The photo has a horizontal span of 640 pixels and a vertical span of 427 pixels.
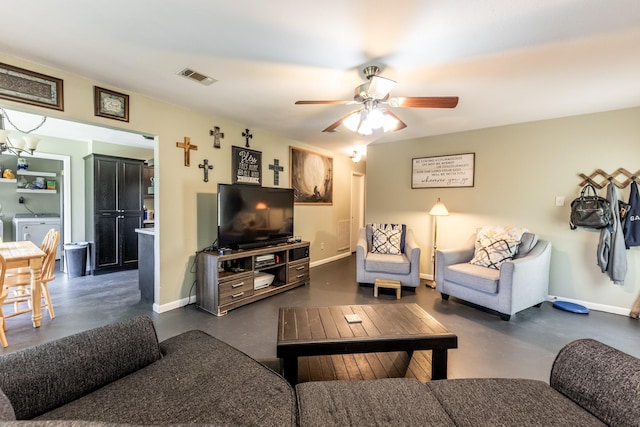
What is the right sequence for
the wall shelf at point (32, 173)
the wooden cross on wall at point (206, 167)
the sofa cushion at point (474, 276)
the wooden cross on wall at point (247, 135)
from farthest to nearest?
the wall shelf at point (32, 173), the wooden cross on wall at point (247, 135), the wooden cross on wall at point (206, 167), the sofa cushion at point (474, 276)

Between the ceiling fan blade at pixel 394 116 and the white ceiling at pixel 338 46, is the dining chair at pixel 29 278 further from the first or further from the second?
the ceiling fan blade at pixel 394 116

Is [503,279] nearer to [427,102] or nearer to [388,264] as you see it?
[388,264]

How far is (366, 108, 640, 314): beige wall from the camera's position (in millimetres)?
2938

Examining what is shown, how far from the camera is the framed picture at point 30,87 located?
6.43 feet

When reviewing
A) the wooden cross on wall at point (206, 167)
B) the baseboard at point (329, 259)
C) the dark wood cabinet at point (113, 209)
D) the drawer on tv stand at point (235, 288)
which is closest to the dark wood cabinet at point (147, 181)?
the dark wood cabinet at point (113, 209)

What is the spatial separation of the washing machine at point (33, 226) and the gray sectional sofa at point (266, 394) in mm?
5207

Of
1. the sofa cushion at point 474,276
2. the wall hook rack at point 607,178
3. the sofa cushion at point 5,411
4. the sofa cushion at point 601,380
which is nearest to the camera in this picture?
the sofa cushion at point 5,411

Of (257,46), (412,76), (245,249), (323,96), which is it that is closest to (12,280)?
(245,249)

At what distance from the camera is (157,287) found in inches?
114

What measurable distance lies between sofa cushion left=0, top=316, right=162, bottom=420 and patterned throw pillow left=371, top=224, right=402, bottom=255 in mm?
3044

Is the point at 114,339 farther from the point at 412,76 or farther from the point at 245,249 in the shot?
the point at 412,76

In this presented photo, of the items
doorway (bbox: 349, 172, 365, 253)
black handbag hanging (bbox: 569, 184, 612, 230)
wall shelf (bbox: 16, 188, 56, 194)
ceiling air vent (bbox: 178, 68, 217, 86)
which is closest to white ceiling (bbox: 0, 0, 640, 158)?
ceiling air vent (bbox: 178, 68, 217, 86)

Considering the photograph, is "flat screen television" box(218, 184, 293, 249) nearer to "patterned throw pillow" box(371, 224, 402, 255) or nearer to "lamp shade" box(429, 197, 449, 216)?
"patterned throw pillow" box(371, 224, 402, 255)

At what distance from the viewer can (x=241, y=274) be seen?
9.89ft
